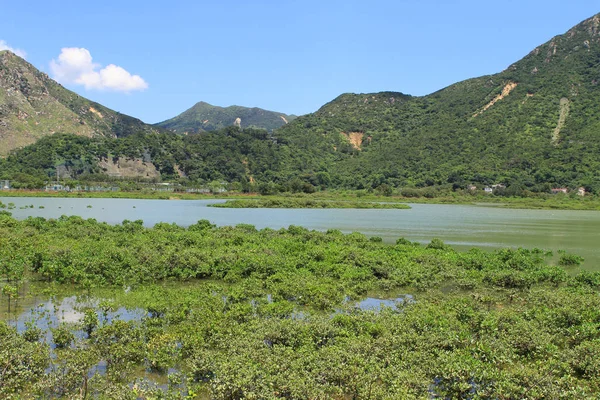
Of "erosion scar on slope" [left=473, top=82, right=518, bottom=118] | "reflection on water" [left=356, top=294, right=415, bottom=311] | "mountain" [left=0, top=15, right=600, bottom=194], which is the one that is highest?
"erosion scar on slope" [left=473, top=82, right=518, bottom=118]

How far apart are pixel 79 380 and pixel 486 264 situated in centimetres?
2032

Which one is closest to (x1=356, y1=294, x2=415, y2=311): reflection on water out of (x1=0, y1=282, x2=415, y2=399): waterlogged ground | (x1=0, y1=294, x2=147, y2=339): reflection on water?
(x1=0, y1=282, x2=415, y2=399): waterlogged ground

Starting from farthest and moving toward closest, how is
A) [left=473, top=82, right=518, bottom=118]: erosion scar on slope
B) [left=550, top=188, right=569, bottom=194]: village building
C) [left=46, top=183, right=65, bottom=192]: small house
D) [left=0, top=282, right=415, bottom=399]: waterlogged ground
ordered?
[left=473, top=82, right=518, bottom=118]: erosion scar on slope
[left=550, top=188, right=569, bottom=194]: village building
[left=46, top=183, right=65, bottom=192]: small house
[left=0, top=282, right=415, bottom=399]: waterlogged ground

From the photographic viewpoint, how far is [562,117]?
449 ft

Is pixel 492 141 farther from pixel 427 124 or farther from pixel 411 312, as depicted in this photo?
pixel 411 312

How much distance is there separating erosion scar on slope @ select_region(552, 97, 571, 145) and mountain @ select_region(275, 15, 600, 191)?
304 mm

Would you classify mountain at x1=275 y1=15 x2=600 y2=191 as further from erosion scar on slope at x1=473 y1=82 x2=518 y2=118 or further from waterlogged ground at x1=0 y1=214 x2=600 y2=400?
waterlogged ground at x1=0 y1=214 x2=600 y2=400

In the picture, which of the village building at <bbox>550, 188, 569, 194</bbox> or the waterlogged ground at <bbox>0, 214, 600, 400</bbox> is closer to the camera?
the waterlogged ground at <bbox>0, 214, 600, 400</bbox>

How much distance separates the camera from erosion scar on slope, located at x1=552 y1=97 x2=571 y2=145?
425ft

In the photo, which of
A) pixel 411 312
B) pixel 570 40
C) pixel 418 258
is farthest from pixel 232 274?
pixel 570 40

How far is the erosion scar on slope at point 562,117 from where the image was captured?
425ft

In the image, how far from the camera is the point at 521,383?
355 inches

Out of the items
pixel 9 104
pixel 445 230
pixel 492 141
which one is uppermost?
pixel 9 104

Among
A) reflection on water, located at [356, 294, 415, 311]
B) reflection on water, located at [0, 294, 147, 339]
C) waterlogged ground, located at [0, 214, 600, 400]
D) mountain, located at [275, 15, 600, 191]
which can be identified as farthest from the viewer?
mountain, located at [275, 15, 600, 191]
